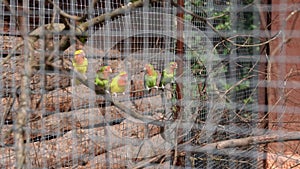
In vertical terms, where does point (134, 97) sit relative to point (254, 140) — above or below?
above

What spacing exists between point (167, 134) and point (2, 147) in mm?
435

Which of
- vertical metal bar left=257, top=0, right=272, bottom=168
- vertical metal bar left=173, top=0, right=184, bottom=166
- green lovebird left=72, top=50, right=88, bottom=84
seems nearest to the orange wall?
vertical metal bar left=257, top=0, right=272, bottom=168

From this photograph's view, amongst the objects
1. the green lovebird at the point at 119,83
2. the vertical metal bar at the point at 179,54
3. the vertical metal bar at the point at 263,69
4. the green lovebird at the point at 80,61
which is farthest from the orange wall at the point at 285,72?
the green lovebird at the point at 80,61

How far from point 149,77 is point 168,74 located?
6 cm

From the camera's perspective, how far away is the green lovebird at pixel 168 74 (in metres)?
0.99

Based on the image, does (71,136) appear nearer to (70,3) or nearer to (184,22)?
(70,3)

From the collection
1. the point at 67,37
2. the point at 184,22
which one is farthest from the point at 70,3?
the point at 184,22

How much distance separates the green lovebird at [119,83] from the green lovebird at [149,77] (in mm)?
71

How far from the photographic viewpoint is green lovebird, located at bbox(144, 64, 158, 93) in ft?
3.13

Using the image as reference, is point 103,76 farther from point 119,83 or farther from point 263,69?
point 263,69

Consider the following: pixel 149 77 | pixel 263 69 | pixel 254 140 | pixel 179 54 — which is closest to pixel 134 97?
pixel 149 77

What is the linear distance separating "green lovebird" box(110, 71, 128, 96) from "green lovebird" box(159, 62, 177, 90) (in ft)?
0.43

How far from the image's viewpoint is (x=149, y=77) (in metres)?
0.97

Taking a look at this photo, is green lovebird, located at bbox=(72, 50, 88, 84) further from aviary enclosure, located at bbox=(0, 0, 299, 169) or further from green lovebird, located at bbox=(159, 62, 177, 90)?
green lovebird, located at bbox=(159, 62, 177, 90)
